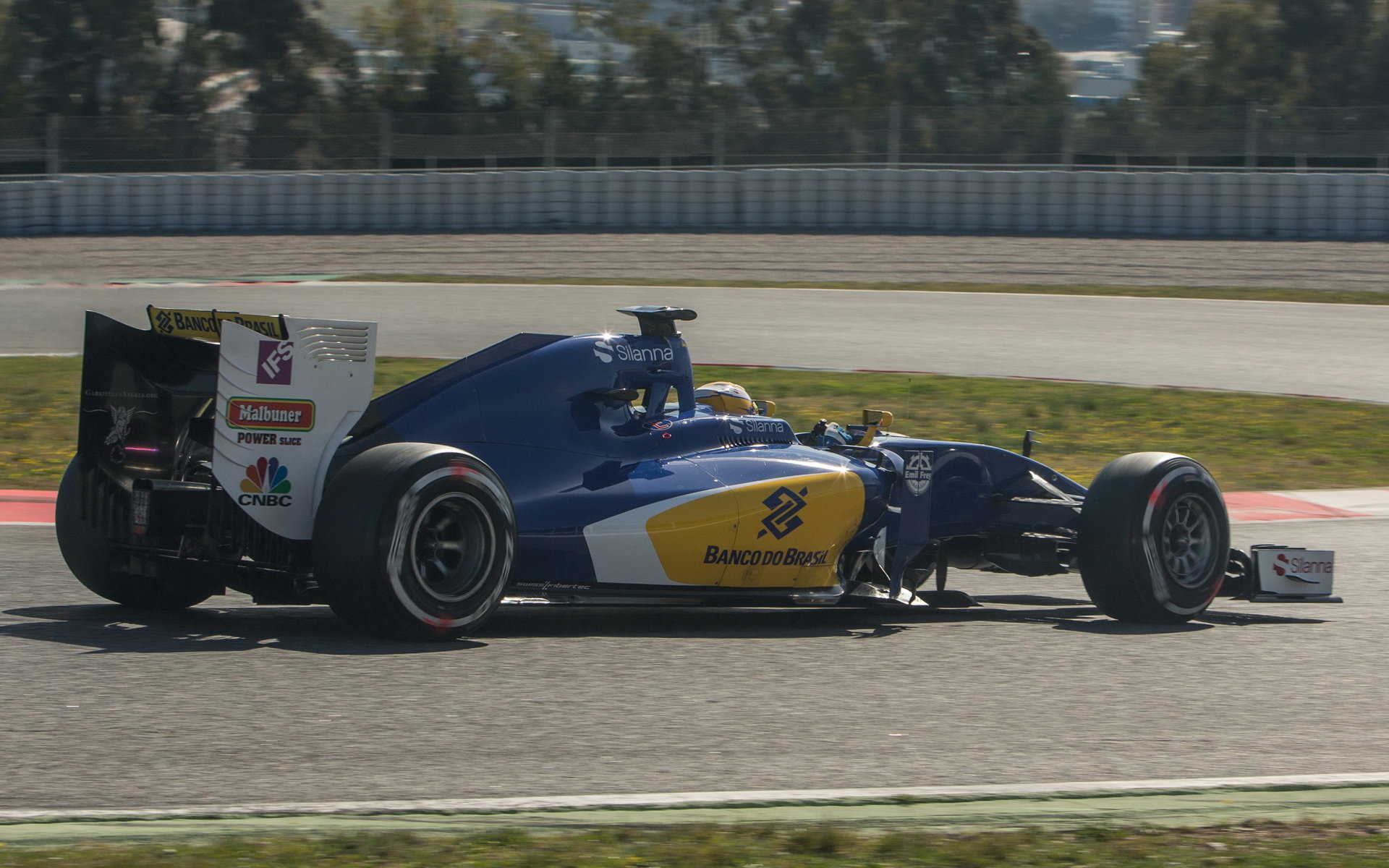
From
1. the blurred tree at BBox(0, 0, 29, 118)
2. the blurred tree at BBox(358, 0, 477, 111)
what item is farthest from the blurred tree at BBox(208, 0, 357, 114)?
the blurred tree at BBox(0, 0, 29, 118)

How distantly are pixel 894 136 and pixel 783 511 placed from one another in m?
25.9

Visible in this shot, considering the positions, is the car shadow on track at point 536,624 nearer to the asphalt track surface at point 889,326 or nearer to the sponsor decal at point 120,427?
the sponsor decal at point 120,427

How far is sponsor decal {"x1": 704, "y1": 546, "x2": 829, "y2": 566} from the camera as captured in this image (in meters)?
6.69

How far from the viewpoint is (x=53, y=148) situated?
30.5 meters

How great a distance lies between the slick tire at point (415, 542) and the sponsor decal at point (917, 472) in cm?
207

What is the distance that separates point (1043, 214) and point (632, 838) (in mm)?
25973

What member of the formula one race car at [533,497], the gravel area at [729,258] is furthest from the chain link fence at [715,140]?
the formula one race car at [533,497]

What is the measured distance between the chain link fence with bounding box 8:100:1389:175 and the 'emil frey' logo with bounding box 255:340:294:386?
2616cm

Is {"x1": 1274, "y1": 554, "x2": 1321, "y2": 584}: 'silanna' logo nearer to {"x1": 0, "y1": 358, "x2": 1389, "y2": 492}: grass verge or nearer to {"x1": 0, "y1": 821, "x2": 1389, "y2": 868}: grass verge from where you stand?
{"x1": 0, "y1": 821, "x2": 1389, "y2": 868}: grass verge

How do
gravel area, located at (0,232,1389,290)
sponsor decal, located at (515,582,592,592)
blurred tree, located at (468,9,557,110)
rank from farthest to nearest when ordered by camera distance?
blurred tree, located at (468,9,557,110) < gravel area, located at (0,232,1389,290) < sponsor decal, located at (515,582,592,592)

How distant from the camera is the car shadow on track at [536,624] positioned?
236 inches

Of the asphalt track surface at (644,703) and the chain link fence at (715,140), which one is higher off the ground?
the chain link fence at (715,140)

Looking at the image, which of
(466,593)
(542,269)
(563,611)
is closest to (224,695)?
(466,593)

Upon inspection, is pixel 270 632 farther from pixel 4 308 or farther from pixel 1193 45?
pixel 1193 45
